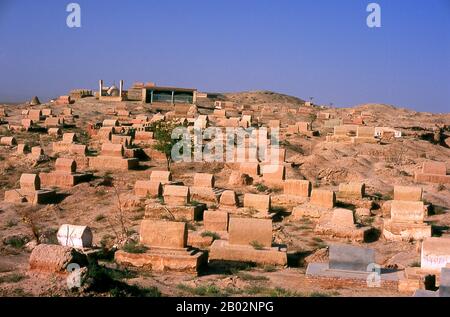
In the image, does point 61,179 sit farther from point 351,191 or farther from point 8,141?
point 351,191

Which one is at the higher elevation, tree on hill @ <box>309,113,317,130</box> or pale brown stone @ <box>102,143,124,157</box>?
tree on hill @ <box>309,113,317,130</box>

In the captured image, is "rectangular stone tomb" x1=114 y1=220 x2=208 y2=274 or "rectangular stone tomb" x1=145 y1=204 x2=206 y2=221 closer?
"rectangular stone tomb" x1=114 y1=220 x2=208 y2=274

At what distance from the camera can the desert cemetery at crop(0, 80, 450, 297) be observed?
924 cm

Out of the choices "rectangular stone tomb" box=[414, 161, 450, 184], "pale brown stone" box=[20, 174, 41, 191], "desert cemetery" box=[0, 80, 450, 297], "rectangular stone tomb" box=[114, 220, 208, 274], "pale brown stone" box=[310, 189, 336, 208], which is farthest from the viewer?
"rectangular stone tomb" box=[414, 161, 450, 184]

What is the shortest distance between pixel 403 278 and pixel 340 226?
437cm

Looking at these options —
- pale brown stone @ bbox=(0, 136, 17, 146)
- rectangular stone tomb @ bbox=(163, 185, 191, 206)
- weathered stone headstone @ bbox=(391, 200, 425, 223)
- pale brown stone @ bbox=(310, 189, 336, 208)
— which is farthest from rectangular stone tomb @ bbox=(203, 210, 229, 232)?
pale brown stone @ bbox=(0, 136, 17, 146)

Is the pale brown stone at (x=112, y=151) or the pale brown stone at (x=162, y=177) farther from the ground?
the pale brown stone at (x=112, y=151)

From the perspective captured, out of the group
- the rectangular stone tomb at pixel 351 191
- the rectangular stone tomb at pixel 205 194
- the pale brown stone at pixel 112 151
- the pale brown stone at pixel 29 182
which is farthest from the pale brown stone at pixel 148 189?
the pale brown stone at pixel 112 151

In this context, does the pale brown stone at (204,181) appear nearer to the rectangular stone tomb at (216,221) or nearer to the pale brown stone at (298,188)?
the pale brown stone at (298,188)

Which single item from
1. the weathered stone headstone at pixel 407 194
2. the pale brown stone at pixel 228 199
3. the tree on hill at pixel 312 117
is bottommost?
the pale brown stone at pixel 228 199

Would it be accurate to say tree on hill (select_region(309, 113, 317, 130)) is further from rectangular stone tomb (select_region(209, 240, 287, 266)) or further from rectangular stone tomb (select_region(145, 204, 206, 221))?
rectangular stone tomb (select_region(209, 240, 287, 266))

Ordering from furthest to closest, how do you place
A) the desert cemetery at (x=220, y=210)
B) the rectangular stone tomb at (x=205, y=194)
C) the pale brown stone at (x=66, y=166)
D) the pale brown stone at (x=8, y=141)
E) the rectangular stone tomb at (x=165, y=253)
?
the pale brown stone at (x=8, y=141), the pale brown stone at (x=66, y=166), the rectangular stone tomb at (x=205, y=194), the rectangular stone tomb at (x=165, y=253), the desert cemetery at (x=220, y=210)

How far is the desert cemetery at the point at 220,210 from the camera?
9.24 meters

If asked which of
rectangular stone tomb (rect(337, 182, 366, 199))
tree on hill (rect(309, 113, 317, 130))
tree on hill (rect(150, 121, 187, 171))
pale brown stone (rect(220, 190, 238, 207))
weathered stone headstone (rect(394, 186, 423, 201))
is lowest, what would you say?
pale brown stone (rect(220, 190, 238, 207))
